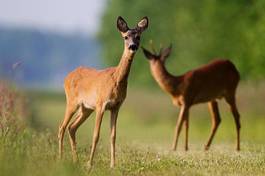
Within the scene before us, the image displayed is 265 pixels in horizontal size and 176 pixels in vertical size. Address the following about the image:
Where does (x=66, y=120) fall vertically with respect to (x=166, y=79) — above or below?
below

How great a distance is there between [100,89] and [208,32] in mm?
24215

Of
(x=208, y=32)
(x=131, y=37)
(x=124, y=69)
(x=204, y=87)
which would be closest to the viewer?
(x=131, y=37)

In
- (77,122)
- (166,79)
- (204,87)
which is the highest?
(166,79)

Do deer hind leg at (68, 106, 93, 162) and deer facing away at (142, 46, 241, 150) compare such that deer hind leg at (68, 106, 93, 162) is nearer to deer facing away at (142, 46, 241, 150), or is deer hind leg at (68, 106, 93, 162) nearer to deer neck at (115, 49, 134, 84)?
deer neck at (115, 49, 134, 84)

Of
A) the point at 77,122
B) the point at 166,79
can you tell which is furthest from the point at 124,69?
the point at 166,79

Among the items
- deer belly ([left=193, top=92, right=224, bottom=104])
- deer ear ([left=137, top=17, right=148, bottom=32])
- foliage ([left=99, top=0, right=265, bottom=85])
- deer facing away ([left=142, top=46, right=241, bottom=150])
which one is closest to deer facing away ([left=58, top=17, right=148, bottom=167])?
deer ear ([left=137, top=17, right=148, bottom=32])

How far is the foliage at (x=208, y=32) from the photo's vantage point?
32.5 meters

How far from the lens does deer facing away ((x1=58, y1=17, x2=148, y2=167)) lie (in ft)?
49.9

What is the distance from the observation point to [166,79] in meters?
21.4

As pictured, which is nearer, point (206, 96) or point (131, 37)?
point (131, 37)

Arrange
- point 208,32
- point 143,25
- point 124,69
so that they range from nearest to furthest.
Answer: point 124,69, point 143,25, point 208,32

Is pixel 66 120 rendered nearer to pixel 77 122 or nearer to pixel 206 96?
pixel 77 122

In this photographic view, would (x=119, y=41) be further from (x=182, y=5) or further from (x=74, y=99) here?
(x=74, y=99)

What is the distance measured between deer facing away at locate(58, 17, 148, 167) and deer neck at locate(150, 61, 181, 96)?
4.34 m
